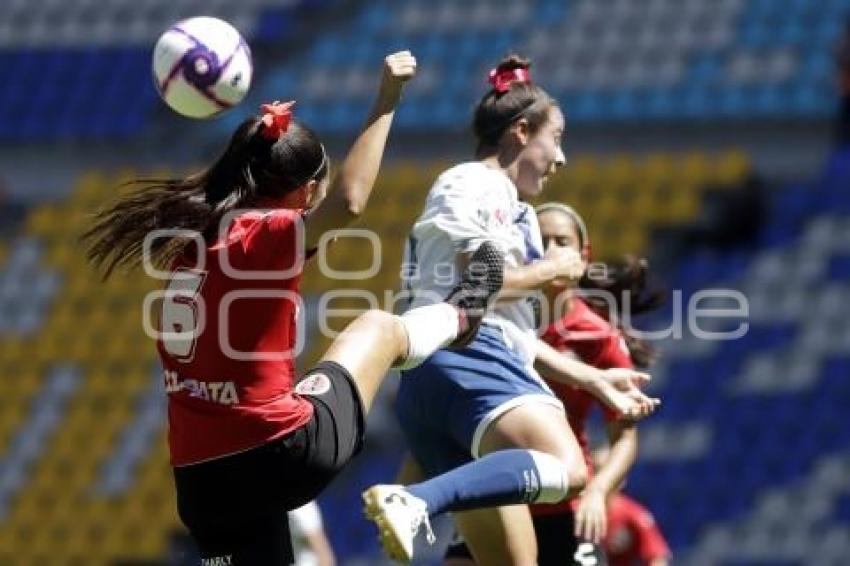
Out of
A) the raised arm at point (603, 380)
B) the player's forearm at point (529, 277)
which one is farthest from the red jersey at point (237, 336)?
the raised arm at point (603, 380)

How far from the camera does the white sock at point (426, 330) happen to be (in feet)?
18.5

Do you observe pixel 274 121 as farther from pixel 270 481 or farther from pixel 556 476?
pixel 556 476

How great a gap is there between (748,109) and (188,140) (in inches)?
203

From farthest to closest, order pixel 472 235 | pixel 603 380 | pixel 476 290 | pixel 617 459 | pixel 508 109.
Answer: pixel 617 459
pixel 508 109
pixel 603 380
pixel 472 235
pixel 476 290

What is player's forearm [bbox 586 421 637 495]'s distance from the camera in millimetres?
6648

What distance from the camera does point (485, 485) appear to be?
579 centimetres

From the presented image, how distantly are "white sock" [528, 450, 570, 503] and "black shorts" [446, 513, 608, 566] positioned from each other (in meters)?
0.84

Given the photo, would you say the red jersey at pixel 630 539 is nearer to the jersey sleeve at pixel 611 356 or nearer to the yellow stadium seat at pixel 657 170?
the jersey sleeve at pixel 611 356

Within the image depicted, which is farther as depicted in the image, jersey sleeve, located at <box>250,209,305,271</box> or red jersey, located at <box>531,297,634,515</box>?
red jersey, located at <box>531,297,634,515</box>

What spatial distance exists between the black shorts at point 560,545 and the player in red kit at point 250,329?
1.60m

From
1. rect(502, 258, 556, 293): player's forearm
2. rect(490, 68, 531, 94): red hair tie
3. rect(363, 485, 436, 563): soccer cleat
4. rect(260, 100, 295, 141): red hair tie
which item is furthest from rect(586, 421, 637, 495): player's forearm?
rect(260, 100, 295, 141): red hair tie

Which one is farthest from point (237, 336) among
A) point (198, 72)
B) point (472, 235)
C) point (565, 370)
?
point (565, 370)

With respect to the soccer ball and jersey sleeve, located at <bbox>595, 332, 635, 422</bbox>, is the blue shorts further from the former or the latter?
the soccer ball

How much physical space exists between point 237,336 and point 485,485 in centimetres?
97
